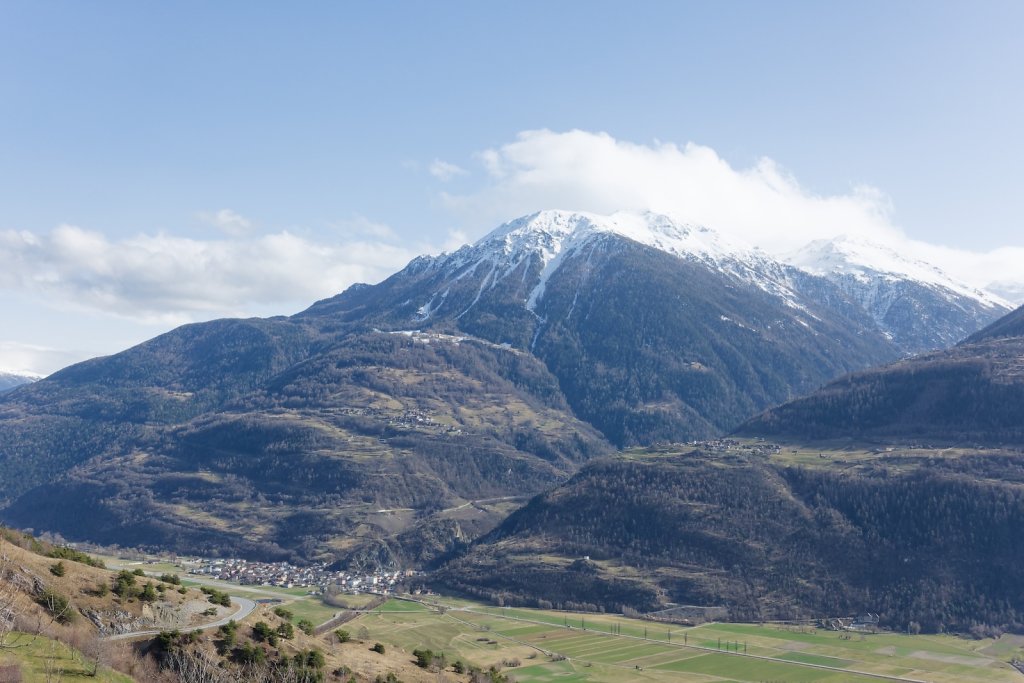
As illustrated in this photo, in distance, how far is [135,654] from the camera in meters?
60.3

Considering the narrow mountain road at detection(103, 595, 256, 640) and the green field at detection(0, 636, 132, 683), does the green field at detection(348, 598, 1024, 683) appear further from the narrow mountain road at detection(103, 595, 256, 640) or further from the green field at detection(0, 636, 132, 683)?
the green field at detection(0, 636, 132, 683)

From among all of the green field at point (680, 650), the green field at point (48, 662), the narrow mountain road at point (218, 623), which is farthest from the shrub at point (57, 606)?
the green field at point (680, 650)

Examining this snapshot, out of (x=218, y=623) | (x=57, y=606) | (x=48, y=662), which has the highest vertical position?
(x=57, y=606)

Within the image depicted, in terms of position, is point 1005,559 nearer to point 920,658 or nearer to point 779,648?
point 920,658

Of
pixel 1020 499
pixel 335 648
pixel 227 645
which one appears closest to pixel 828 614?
pixel 1020 499

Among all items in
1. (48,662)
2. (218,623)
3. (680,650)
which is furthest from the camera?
(680,650)

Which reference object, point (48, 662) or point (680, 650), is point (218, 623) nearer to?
point (48, 662)

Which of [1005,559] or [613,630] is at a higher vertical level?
[1005,559]

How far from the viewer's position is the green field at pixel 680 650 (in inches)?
5527

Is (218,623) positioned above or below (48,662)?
below

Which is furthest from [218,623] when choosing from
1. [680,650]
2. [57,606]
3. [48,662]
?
[680,650]

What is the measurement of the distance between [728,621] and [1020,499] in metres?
71.4

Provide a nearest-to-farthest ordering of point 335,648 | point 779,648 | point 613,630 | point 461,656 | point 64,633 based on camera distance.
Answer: point 64,633
point 335,648
point 461,656
point 779,648
point 613,630

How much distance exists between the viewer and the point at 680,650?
15825 cm
